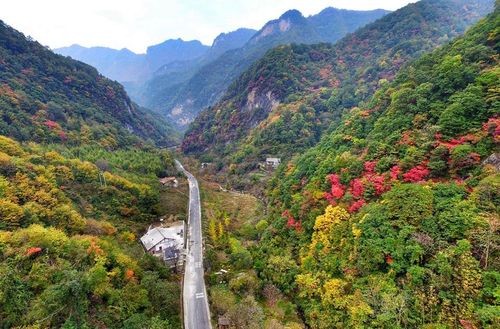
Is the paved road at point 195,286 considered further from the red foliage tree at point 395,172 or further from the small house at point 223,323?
the red foliage tree at point 395,172

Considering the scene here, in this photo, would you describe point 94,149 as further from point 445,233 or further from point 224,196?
point 445,233

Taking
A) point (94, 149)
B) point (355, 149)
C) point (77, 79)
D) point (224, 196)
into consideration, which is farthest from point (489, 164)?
point (77, 79)

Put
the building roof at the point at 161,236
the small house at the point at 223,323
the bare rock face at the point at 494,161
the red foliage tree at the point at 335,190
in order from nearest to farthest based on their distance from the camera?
the bare rock face at the point at 494,161, the small house at the point at 223,323, the red foliage tree at the point at 335,190, the building roof at the point at 161,236

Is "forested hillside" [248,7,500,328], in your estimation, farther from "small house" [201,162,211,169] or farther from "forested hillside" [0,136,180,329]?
"small house" [201,162,211,169]

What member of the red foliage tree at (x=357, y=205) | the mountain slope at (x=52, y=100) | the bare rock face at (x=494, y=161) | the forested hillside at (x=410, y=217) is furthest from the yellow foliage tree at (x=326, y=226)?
the mountain slope at (x=52, y=100)

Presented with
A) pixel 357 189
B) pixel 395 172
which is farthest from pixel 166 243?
pixel 395 172

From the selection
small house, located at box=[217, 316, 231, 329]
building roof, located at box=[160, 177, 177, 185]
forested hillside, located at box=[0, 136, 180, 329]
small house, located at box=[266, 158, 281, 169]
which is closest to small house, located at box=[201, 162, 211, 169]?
small house, located at box=[266, 158, 281, 169]
